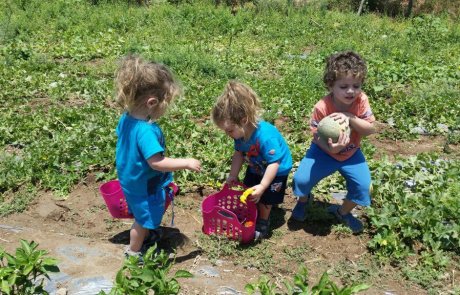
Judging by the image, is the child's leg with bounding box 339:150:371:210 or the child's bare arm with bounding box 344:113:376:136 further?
the child's leg with bounding box 339:150:371:210

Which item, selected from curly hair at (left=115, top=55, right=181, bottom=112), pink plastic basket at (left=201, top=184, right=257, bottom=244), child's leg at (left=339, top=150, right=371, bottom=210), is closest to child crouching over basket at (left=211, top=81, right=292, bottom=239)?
pink plastic basket at (left=201, top=184, right=257, bottom=244)

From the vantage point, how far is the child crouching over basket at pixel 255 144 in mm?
3570

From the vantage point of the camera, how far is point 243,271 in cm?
372

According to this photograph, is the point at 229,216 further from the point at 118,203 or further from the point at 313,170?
the point at 118,203

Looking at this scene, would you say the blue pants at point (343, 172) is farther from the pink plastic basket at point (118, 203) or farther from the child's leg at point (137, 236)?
the child's leg at point (137, 236)

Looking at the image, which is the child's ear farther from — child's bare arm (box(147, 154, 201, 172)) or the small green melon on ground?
the small green melon on ground

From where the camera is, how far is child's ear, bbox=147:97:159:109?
136 inches

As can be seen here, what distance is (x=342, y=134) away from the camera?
144 inches

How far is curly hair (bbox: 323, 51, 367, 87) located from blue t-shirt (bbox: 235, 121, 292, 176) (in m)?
0.58

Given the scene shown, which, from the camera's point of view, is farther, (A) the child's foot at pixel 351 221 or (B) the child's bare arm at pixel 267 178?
(A) the child's foot at pixel 351 221

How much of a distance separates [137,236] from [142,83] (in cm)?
111

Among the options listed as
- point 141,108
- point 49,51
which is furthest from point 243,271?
point 49,51

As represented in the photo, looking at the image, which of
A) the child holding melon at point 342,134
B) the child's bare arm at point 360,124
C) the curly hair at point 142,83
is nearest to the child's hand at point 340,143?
the child holding melon at point 342,134

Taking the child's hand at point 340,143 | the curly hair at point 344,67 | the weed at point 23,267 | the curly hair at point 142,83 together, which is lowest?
the weed at point 23,267
